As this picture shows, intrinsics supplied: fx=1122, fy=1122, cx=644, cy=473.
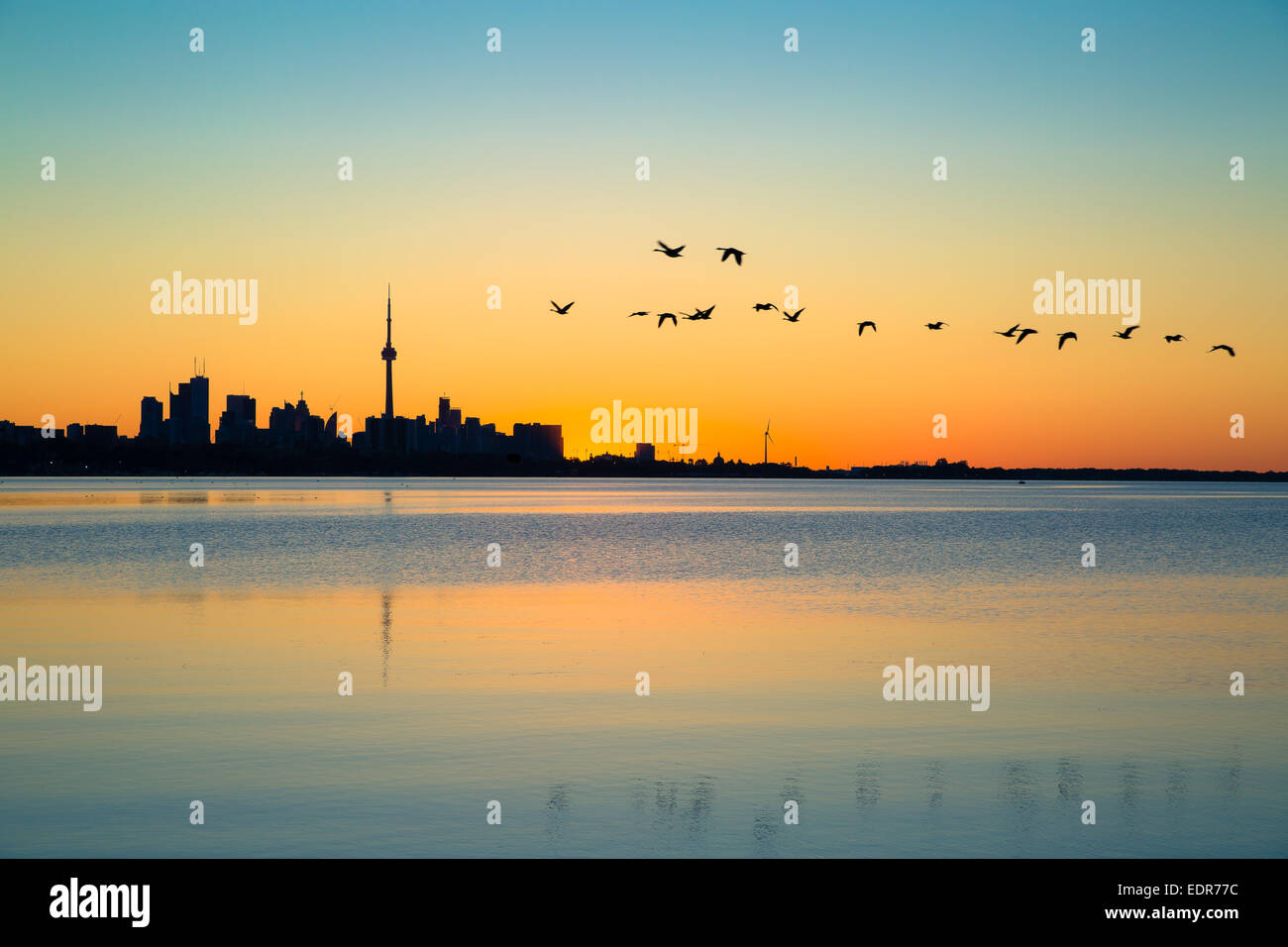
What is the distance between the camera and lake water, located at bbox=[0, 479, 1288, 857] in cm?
1404

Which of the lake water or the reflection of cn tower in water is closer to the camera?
the lake water

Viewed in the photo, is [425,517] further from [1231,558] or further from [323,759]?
[323,759]

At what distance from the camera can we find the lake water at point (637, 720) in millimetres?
14039

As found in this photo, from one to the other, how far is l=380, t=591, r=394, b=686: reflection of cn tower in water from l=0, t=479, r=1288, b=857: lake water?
0.21m

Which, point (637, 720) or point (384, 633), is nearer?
point (637, 720)

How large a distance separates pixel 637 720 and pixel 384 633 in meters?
13.6

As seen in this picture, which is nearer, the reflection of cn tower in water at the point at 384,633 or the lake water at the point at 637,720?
the lake water at the point at 637,720

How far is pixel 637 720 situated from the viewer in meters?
20.3

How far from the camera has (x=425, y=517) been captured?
122750 mm

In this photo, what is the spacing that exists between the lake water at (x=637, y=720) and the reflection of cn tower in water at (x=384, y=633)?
21 cm

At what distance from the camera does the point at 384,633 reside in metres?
31.8

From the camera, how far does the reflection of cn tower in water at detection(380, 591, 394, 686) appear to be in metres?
24.9
